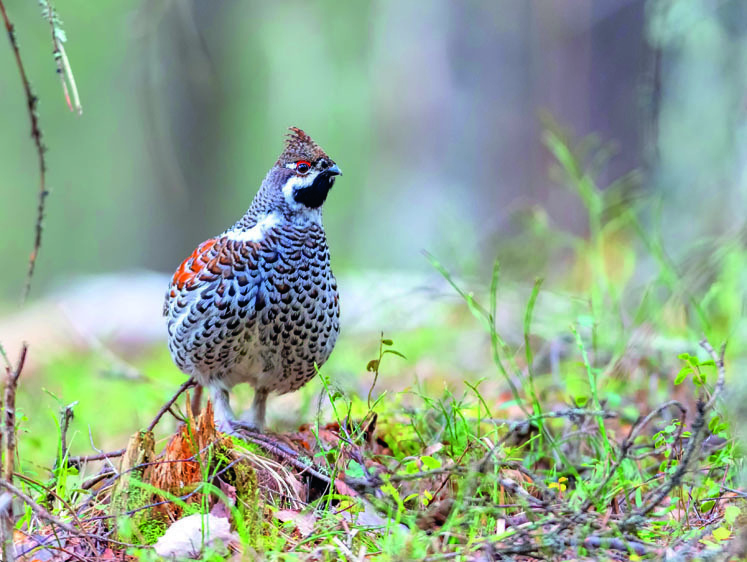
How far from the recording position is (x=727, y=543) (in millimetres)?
2051

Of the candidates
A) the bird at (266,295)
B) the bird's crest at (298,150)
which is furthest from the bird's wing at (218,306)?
the bird's crest at (298,150)

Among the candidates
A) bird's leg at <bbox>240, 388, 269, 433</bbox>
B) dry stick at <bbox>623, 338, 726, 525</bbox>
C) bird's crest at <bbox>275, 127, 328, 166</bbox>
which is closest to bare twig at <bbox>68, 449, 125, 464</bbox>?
bird's leg at <bbox>240, 388, 269, 433</bbox>

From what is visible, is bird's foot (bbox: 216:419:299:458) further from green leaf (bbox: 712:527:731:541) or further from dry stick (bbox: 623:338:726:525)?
green leaf (bbox: 712:527:731:541)

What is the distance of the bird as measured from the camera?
3.11 metres

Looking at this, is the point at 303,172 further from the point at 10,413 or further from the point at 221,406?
the point at 10,413

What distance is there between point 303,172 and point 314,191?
96 millimetres

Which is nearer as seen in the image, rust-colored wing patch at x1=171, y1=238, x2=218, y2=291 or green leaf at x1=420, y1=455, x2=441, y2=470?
green leaf at x1=420, y1=455, x2=441, y2=470

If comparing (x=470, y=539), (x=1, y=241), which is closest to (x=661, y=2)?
(x=470, y=539)

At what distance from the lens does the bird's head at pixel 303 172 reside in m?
3.28

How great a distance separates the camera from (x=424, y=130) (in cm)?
1167

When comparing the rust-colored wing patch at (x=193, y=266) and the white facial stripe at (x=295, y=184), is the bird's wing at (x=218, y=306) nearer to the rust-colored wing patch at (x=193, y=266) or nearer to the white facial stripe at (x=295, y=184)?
the rust-colored wing patch at (x=193, y=266)

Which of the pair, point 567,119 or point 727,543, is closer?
point 727,543

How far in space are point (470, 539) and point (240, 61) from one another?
12902 mm

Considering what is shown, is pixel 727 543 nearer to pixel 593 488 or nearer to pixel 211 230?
pixel 593 488
